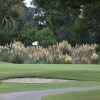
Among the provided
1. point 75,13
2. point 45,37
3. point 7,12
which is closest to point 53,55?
point 7,12

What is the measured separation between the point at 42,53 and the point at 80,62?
4.01 meters

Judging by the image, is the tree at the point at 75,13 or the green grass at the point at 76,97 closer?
the tree at the point at 75,13

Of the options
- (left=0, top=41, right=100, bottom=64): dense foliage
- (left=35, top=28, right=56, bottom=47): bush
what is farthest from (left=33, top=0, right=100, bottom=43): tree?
(left=35, top=28, right=56, bottom=47): bush

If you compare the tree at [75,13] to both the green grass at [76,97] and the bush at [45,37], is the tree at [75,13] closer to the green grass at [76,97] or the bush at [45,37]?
the green grass at [76,97]

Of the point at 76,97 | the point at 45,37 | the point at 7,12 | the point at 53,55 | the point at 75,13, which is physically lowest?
the point at 76,97

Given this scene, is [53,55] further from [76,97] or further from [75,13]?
[75,13]

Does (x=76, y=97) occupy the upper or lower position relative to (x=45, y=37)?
lower

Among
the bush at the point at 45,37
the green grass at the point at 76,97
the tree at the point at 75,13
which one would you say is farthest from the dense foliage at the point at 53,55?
the tree at the point at 75,13

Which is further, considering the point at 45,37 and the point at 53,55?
the point at 45,37

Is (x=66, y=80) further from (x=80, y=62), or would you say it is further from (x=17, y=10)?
(x=80, y=62)

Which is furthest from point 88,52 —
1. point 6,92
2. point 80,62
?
point 6,92

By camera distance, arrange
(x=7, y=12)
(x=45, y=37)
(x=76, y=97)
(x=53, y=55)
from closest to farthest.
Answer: (x=76, y=97)
(x=7, y=12)
(x=53, y=55)
(x=45, y=37)

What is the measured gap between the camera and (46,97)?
17.2m

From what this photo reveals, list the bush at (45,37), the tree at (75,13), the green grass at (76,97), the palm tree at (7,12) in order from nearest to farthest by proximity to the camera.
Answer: the tree at (75,13) → the green grass at (76,97) → the palm tree at (7,12) → the bush at (45,37)
